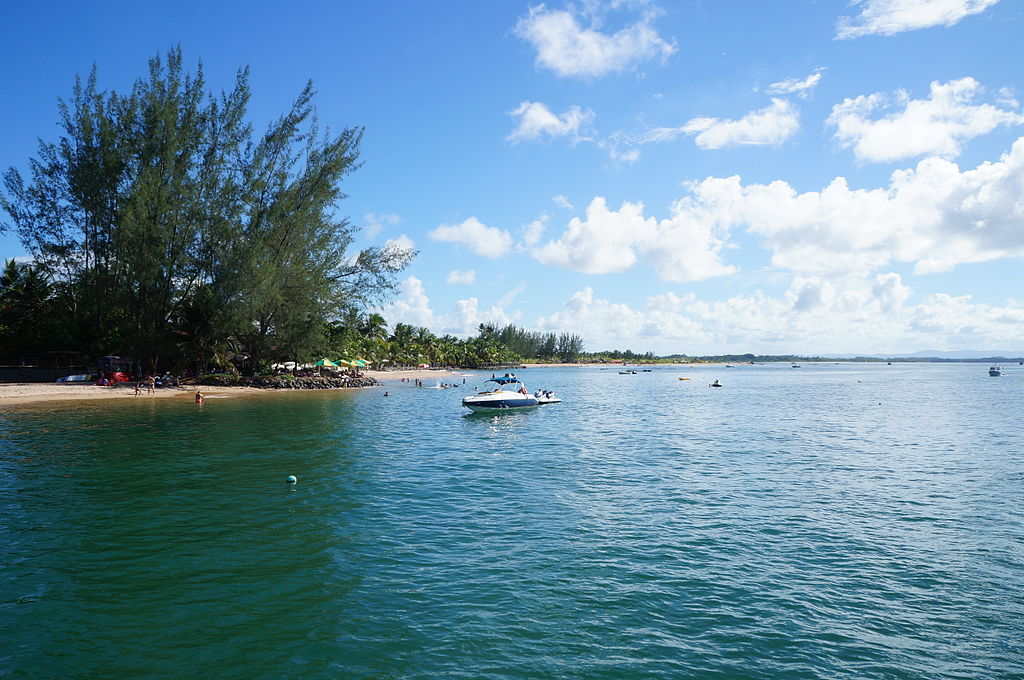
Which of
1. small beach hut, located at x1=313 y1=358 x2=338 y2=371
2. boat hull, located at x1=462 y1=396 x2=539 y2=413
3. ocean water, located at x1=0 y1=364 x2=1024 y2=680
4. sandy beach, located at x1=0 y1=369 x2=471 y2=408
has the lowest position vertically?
ocean water, located at x1=0 y1=364 x2=1024 y2=680

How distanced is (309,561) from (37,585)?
206 inches

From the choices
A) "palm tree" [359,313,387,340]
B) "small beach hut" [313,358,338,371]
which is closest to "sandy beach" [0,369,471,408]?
"small beach hut" [313,358,338,371]

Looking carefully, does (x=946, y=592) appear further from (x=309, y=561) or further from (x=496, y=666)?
(x=309, y=561)

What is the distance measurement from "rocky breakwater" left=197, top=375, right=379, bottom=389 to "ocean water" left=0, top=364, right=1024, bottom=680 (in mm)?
40018

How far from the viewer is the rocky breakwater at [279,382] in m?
67.4

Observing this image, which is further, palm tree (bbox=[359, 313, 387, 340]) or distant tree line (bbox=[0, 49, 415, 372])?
palm tree (bbox=[359, 313, 387, 340])

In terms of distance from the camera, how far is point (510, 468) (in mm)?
25344

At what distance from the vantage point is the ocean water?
9.15 meters

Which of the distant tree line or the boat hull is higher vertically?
the distant tree line

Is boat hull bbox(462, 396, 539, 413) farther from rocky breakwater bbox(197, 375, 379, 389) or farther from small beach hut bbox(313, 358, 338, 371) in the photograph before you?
small beach hut bbox(313, 358, 338, 371)

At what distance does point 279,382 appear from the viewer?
70.2 meters

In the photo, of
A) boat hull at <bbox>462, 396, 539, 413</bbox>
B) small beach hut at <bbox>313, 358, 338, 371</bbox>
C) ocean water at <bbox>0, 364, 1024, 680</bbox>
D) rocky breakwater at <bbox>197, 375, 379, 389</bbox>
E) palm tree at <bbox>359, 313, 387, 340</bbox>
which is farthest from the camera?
palm tree at <bbox>359, 313, 387, 340</bbox>

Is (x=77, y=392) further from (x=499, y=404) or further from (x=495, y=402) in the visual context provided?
(x=499, y=404)

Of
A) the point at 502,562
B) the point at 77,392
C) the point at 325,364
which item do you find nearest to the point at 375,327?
the point at 325,364
